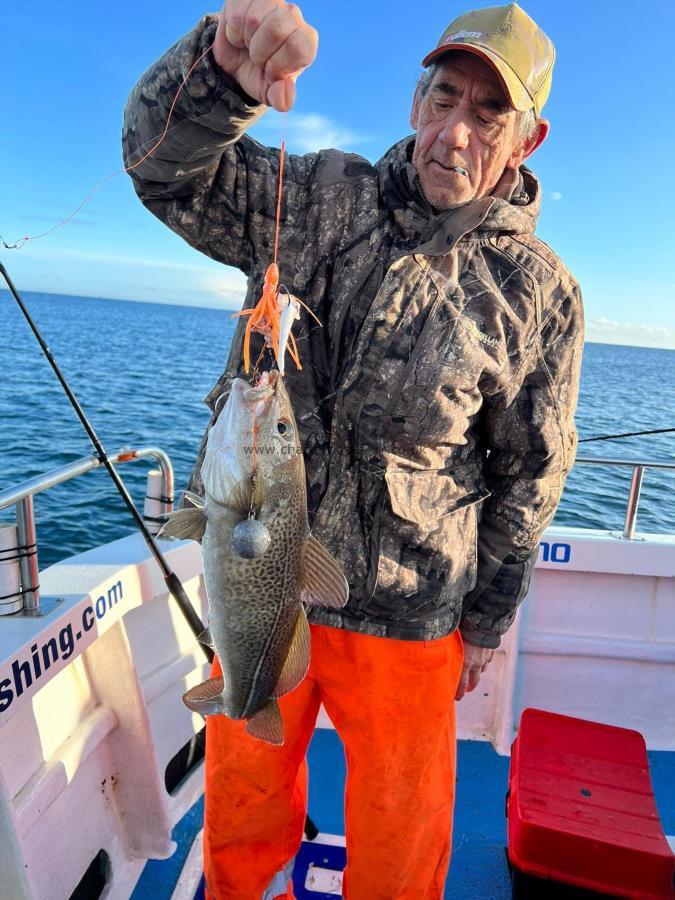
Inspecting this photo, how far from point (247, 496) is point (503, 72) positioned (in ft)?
→ 4.90

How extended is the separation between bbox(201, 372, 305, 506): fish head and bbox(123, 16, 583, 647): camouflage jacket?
0.47 m

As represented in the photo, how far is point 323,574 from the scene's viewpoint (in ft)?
6.50

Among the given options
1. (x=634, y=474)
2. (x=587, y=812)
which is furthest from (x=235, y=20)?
(x=634, y=474)

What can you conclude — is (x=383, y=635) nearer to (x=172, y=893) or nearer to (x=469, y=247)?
(x=469, y=247)

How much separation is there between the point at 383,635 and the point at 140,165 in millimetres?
1692

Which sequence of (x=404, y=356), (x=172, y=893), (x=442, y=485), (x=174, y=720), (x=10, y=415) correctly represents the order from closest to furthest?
(x=404, y=356) < (x=442, y=485) < (x=172, y=893) < (x=174, y=720) < (x=10, y=415)

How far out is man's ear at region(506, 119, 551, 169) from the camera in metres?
2.39

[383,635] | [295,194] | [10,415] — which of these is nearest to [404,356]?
[295,194]

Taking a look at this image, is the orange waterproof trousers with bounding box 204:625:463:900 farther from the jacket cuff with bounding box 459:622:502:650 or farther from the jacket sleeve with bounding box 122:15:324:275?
the jacket sleeve with bounding box 122:15:324:275

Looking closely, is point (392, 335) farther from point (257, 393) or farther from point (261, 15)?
point (261, 15)

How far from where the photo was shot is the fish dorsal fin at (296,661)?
6.82 feet

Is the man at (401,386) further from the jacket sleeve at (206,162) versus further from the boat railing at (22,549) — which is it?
the boat railing at (22,549)

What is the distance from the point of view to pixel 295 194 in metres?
2.26

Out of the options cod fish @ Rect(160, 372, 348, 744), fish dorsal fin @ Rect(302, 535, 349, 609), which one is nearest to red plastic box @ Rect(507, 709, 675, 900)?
cod fish @ Rect(160, 372, 348, 744)
